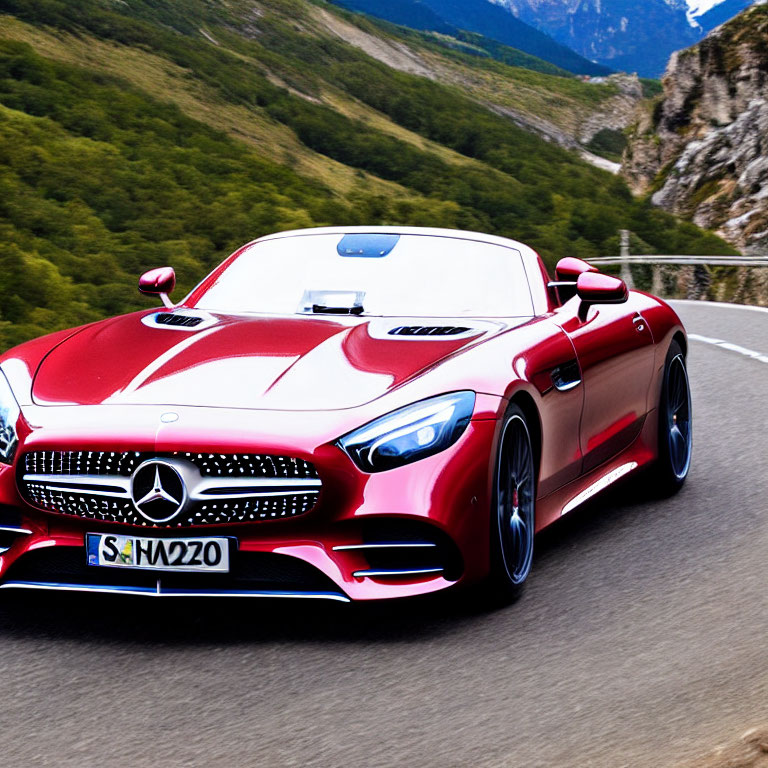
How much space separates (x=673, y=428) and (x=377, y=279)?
5.83 feet

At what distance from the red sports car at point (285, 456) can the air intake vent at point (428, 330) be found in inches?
0.6

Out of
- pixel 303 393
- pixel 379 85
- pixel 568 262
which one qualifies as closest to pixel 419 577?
pixel 303 393

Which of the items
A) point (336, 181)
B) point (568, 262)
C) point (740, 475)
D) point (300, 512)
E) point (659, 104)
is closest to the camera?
point (300, 512)

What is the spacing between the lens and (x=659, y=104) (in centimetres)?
7081

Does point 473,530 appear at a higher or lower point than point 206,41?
higher

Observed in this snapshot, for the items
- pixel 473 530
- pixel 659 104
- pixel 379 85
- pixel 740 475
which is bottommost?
pixel 379 85

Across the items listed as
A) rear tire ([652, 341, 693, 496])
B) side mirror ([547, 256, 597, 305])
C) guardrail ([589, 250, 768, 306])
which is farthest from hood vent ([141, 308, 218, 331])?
guardrail ([589, 250, 768, 306])

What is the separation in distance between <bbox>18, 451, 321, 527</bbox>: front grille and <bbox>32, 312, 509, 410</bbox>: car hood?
22 cm

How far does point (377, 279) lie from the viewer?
5867 millimetres

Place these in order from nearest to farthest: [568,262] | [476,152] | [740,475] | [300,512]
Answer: [300,512] < [568,262] < [740,475] < [476,152]

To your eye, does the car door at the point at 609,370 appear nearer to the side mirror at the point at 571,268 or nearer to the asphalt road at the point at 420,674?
the side mirror at the point at 571,268

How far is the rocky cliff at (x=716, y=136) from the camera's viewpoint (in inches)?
2201

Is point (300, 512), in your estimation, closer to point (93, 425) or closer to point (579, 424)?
point (93, 425)

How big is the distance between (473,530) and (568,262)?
2.20 m
